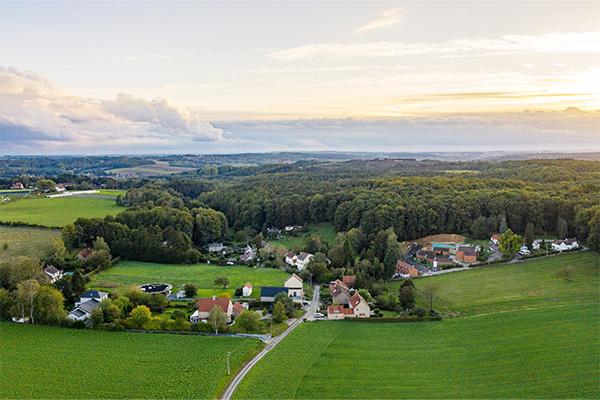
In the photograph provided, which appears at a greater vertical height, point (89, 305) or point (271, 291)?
point (89, 305)

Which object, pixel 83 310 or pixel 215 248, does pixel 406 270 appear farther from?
pixel 83 310

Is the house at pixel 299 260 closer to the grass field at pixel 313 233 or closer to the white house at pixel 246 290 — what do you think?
the white house at pixel 246 290

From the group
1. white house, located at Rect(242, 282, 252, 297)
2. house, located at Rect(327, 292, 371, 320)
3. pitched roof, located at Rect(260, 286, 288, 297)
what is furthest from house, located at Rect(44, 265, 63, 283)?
house, located at Rect(327, 292, 371, 320)

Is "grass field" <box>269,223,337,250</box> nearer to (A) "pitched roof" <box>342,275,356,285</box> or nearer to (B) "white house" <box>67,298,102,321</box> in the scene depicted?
(A) "pitched roof" <box>342,275,356,285</box>

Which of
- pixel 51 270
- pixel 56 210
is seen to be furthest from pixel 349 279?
pixel 56 210

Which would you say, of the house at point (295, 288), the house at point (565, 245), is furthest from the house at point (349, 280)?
the house at point (565, 245)

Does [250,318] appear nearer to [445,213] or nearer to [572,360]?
[572,360]
